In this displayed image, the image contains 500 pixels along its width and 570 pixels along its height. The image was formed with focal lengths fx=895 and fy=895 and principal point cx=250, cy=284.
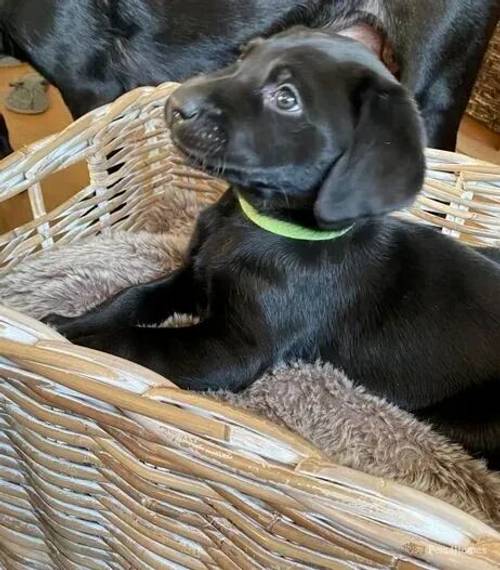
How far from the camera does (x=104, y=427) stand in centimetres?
77

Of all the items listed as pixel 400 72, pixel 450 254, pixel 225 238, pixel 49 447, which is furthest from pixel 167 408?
pixel 400 72

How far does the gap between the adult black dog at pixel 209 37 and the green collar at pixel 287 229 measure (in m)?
0.59

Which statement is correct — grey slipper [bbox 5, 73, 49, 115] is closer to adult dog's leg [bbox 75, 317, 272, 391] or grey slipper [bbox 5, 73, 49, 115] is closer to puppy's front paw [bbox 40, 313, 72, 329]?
puppy's front paw [bbox 40, 313, 72, 329]

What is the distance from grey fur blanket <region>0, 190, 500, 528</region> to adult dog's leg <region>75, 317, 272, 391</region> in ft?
0.16

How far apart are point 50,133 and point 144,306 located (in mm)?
1190

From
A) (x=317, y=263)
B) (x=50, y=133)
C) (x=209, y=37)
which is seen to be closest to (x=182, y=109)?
(x=317, y=263)

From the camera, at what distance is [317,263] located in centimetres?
104

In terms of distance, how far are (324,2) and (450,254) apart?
0.68m

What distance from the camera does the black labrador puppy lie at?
891 mm

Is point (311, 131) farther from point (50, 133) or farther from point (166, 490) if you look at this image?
point (50, 133)

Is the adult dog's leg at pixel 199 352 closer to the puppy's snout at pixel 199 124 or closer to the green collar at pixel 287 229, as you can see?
the green collar at pixel 287 229

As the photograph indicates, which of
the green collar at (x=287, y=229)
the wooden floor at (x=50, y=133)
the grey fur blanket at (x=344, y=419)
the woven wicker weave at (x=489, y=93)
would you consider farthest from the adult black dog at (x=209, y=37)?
the woven wicker weave at (x=489, y=93)

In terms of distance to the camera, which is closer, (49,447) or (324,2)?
(49,447)

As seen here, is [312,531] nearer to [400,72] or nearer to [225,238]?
[225,238]
